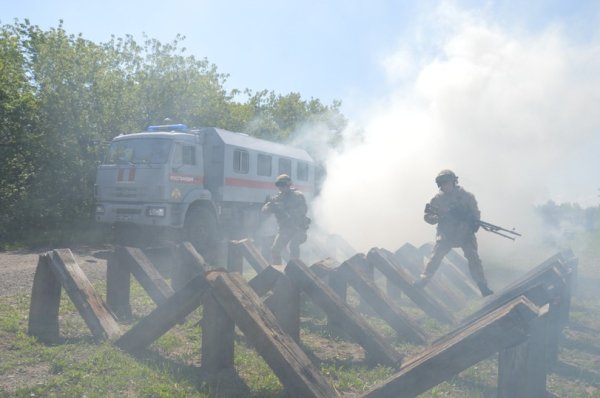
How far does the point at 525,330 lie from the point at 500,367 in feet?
2.33

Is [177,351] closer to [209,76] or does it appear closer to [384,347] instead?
[384,347]

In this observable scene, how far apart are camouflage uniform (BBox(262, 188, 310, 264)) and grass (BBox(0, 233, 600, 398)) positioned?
3147 mm

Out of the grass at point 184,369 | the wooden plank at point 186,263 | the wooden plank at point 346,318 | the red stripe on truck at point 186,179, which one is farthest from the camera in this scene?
the red stripe on truck at point 186,179

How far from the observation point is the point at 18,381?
381 centimetres

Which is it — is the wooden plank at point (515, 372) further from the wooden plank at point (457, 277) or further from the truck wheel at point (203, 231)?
the truck wheel at point (203, 231)

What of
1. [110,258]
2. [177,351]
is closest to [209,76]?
[110,258]

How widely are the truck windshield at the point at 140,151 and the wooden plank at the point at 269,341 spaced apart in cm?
760

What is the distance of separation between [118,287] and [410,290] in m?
3.67

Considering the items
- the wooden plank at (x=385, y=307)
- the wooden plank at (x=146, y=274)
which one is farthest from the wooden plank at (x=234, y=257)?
the wooden plank at (x=385, y=307)

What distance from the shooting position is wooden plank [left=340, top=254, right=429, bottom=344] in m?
5.29

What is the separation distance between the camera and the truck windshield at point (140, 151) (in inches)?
434

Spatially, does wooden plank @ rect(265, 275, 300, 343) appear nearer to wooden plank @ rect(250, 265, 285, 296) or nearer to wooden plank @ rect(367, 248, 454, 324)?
wooden plank @ rect(250, 265, 285, 296)

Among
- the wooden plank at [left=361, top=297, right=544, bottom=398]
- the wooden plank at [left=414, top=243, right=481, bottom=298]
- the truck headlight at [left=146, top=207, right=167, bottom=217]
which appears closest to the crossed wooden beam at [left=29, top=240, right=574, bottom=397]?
the wooden plank at [left=361, top=297, right=544, bottom=398]

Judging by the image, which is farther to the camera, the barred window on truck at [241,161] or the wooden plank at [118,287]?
the barred window on truck at [241,161]
